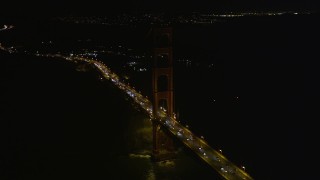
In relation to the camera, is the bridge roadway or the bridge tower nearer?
the bridge roadway

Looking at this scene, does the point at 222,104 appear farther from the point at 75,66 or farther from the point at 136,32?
the point at 136,32

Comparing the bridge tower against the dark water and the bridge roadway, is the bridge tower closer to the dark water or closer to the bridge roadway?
the bridge roadway

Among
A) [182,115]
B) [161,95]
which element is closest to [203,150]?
[161,95]

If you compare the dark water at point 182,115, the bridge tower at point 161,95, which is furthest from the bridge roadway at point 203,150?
the dark water at point 182,115

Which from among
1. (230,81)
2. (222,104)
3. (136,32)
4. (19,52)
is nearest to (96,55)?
(19,52)

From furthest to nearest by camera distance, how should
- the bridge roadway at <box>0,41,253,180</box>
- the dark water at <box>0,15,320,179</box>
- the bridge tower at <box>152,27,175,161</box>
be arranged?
the dark water at <box>0,15,320,179</box> → the bridge tower at <box>152,27,175,161</box> → the bridge roadway at <box>0,41,253,180</box>

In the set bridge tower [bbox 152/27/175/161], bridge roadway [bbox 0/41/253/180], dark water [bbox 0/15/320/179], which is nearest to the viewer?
bridge roadway [bbox 0/41/253/180]

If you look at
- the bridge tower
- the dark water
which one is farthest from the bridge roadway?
the dark water

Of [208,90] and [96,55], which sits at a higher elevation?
[96,55]

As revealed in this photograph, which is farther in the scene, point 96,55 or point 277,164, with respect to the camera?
point 96,55
